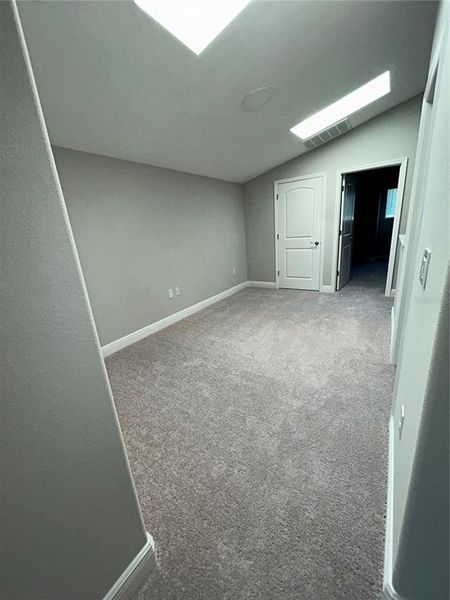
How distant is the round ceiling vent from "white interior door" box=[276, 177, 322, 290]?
6.59ft

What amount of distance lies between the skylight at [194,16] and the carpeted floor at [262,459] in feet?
7.96

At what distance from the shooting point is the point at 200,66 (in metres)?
1.76

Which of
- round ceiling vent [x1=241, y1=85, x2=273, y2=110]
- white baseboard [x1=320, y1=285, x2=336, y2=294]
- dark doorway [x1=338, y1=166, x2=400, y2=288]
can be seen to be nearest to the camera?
round ceiling vent [x1=241, y1=85, x2=273, y2=110]

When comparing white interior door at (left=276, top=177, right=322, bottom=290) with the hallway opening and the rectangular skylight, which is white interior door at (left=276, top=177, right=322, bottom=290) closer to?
the rectangular skylight

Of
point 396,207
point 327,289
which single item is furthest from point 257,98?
point 327,289

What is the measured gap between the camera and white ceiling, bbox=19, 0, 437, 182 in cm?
137

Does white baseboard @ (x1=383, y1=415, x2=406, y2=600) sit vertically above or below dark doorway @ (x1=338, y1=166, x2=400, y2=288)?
below

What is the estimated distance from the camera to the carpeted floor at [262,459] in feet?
3.10

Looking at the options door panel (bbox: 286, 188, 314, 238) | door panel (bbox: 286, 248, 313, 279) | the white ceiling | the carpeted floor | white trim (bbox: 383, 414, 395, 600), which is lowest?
the carpeted floor

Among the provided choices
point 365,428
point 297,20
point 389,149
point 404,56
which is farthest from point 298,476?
point 389,149

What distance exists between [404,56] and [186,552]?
398 cm

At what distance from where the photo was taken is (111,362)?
8.41ft

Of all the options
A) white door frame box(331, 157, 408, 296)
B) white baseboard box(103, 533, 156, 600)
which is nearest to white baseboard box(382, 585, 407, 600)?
white baseboard box(103, 533, 156, 600)

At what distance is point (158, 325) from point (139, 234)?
1.19 m
